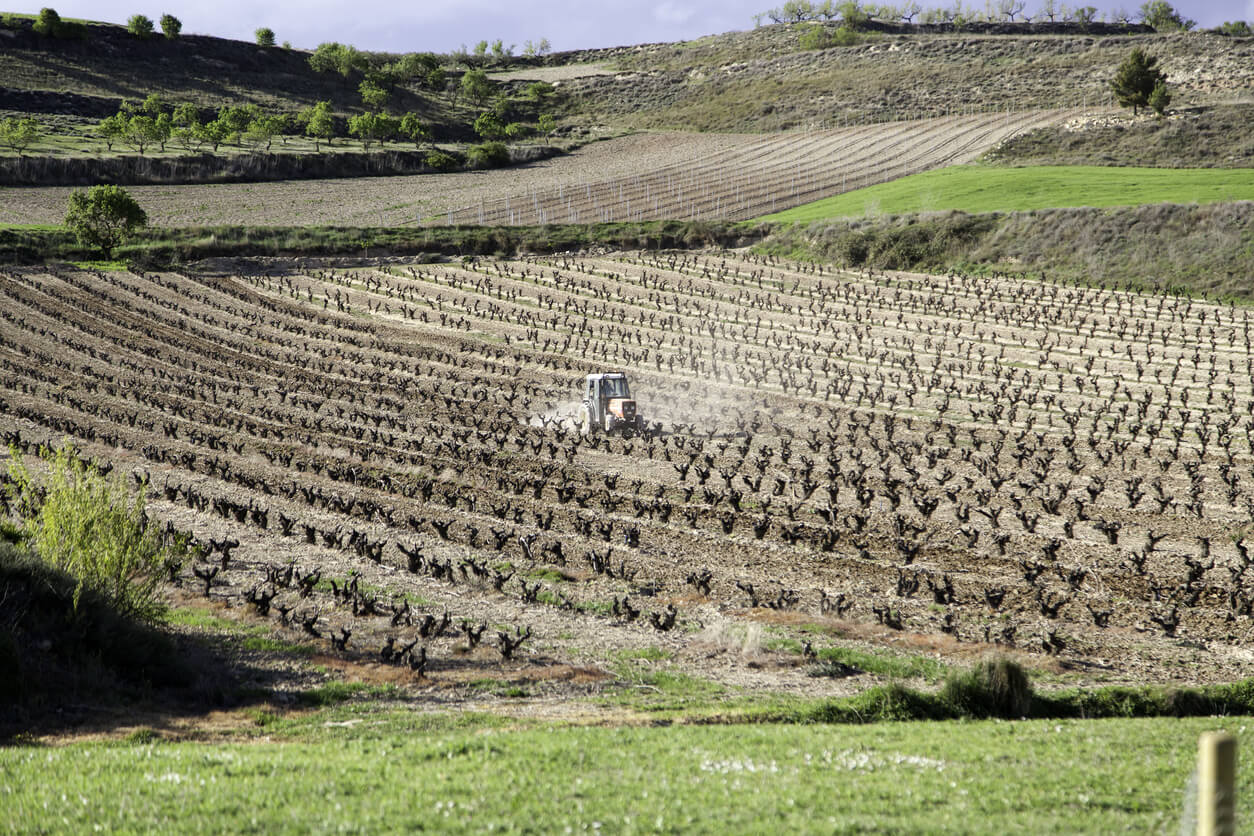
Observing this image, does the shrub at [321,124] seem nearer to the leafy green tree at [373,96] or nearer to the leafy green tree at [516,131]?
the leafy green tree at [373,96]

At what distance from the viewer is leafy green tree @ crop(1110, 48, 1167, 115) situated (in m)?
101

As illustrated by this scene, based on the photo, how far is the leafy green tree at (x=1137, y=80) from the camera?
10119 centimetres

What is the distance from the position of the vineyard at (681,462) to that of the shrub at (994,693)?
193cm

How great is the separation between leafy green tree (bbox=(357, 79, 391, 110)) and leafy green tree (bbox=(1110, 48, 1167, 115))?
103 metres

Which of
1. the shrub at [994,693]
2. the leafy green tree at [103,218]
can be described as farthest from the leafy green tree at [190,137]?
the shrub at [994,693]

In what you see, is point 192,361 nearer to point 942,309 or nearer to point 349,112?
point 942,309

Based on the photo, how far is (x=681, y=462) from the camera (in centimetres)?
3453

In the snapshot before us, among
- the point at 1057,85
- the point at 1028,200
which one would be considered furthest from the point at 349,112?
the point at 1028,200

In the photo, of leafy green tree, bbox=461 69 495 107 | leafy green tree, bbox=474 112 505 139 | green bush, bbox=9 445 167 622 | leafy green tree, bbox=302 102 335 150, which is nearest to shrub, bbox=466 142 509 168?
leafy green tree, bbox=474 112 505 139

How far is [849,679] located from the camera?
1761 cm

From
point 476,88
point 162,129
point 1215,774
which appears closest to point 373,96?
point 476,88

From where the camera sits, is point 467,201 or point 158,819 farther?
point 467,201

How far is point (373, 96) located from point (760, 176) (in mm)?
75013

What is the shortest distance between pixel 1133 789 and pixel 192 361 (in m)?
A: 50.6
